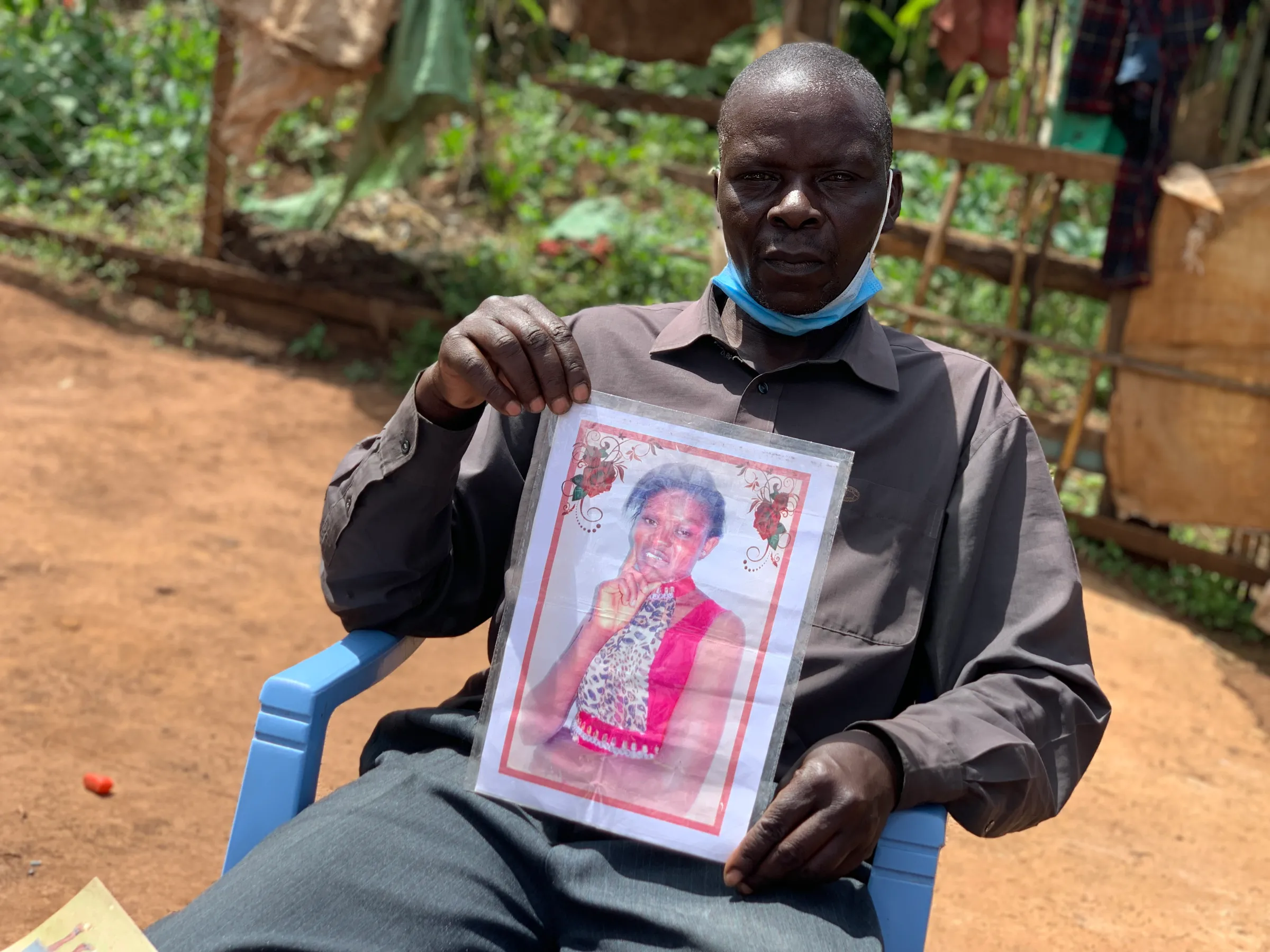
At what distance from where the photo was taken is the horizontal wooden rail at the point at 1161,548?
5270mm

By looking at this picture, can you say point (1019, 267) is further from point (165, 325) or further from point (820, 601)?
point (820, 601)

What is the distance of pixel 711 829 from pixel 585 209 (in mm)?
6636

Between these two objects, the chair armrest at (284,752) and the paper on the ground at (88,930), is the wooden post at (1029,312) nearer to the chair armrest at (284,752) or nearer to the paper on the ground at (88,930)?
the chair armrest at (284,752)

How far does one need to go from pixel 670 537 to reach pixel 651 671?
18 centimetres

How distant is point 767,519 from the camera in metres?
1.59

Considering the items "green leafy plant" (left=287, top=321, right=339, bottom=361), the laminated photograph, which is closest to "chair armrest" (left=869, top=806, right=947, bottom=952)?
the laminated photograph

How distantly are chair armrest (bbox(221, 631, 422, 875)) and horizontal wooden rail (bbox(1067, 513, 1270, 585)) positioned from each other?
14.9 ft

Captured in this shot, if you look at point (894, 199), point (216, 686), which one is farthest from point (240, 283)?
point (894, 199)

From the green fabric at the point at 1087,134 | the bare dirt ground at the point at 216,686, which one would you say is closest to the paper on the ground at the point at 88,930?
the bare dirt ground at the point at 216,686

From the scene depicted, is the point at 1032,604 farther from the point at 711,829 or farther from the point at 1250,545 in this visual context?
the point at 1250,545

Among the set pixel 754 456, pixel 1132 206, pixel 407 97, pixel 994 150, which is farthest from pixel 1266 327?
pixel 754 456

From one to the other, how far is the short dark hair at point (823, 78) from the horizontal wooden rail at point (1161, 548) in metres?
4.14

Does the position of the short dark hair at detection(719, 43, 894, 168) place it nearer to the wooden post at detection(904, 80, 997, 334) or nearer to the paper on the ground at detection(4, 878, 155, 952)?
the paper on the ground at detection(4, 878, 155, 952)

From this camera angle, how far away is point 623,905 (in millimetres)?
1529
